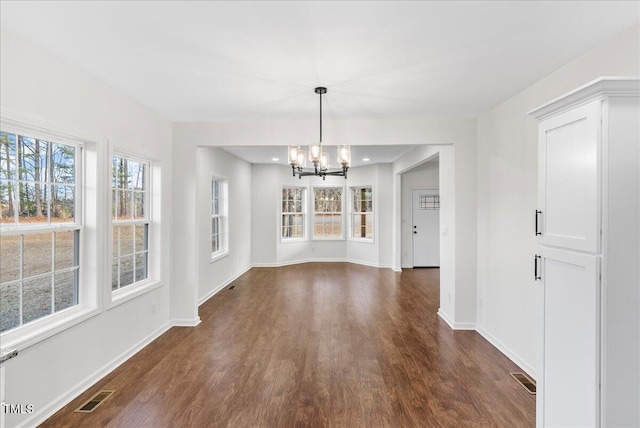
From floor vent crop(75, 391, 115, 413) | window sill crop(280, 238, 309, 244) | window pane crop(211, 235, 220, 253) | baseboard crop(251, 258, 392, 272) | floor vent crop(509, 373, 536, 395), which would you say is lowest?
floor vent crop(509, 373, 536, 395)

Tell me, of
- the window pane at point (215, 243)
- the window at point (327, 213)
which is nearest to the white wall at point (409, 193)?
the window at point (327, 213)

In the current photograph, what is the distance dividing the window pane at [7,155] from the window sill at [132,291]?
4.62ft

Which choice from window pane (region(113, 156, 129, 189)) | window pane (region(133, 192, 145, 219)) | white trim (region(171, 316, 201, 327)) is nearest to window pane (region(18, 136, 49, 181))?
window pane (region(113, 156, 129, 189))

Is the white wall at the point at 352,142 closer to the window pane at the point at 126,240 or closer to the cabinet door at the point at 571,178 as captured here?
the window pane at the point at 126,240

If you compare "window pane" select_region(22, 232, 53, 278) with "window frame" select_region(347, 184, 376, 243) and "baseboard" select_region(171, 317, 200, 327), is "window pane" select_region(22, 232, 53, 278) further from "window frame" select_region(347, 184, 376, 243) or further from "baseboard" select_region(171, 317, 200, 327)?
"window frame" select_region(347, 184, 376, 243)

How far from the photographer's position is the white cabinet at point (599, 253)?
1.43m

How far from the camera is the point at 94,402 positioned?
8.38 feet

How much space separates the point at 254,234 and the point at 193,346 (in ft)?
15.6

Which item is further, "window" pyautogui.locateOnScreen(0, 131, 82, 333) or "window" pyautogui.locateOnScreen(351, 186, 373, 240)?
"window" pyautogui.locateOnScreen(351, 186, 373, 240)

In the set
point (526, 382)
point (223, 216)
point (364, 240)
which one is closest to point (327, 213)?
point (364, 240)

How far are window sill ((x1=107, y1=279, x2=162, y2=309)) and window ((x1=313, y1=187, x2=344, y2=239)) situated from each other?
216 inches

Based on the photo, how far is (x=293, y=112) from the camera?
12.7 ft

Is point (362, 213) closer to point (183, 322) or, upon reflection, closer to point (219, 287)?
point (219, 287)

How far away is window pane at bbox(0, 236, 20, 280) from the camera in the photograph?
2.18 metres
